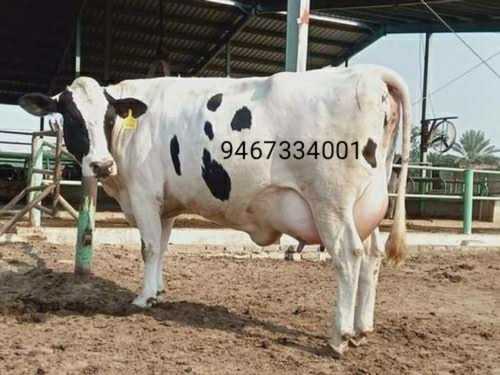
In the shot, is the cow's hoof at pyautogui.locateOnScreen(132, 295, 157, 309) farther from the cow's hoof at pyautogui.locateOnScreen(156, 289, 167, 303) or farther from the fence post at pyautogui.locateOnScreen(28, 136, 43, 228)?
the fence post at pyautogui.locateOnScreen(28, 136, 43, 228)

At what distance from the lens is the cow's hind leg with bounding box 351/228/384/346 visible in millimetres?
4480

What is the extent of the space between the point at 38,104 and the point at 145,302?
193 cm

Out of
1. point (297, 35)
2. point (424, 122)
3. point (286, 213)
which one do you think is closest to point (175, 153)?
point (286, 213)

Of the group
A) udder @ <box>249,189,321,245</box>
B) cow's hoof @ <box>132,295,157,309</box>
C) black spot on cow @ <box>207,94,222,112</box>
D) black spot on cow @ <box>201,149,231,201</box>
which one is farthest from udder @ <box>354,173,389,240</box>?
cow's hoof @ <box>132,295,157,309</box>

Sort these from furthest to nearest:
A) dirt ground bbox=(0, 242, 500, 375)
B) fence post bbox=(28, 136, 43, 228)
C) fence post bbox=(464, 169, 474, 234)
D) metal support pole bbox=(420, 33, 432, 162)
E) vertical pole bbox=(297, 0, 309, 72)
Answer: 1. metal support pole bbox=(420, 33, 432, 162)
2. fence post bbox=(464, 169, 474, 234)
3. fence post bbox=(28, 136, 43, 228)
4. vertical pole bbox=(297, 0, 309, 72)
5. dirt ground bbox=(0, 242, 500, 375)

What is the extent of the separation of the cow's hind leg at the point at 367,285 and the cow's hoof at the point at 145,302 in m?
1.69

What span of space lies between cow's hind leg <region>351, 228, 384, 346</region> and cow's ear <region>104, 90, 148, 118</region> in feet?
6.99

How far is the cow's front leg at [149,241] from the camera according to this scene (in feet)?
16.6

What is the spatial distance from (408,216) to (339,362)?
44.2 feet

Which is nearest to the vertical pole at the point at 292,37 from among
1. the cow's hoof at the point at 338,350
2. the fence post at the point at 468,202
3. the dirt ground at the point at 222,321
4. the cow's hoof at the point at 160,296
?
the dirt ground at the point at 222,321

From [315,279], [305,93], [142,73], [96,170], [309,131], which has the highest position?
[142,73]

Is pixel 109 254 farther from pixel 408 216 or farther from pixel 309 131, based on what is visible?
pixel 408 216

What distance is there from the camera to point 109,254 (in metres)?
7.61

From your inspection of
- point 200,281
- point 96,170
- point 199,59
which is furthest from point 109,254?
point 199,59
